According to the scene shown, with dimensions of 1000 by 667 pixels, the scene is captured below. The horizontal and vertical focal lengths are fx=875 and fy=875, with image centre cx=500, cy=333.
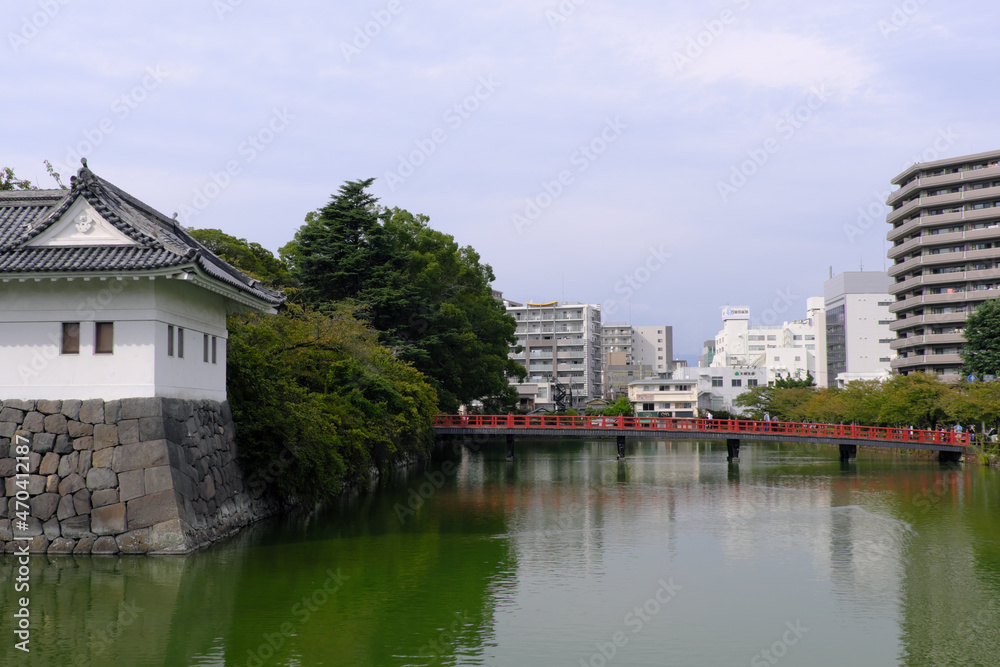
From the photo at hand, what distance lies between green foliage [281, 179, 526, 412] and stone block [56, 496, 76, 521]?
1936cm

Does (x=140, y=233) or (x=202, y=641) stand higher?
(x=140, y=233)

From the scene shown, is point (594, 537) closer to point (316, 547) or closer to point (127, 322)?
point (316, 547)

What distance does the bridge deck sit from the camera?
39.1 metres

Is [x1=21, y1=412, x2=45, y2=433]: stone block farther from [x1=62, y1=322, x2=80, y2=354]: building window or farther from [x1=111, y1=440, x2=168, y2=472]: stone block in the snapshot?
[x1=111, y1=440, x2=168, y2=472]: stone block

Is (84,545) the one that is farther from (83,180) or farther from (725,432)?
(725,432)

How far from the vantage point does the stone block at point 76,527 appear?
47.9 ft

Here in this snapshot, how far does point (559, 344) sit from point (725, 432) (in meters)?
64.0

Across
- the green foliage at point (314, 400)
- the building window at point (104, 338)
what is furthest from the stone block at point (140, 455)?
the green foliage at point (314, 400)

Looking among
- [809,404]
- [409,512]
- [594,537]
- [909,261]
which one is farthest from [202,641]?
[909,261]

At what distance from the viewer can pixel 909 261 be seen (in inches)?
2470

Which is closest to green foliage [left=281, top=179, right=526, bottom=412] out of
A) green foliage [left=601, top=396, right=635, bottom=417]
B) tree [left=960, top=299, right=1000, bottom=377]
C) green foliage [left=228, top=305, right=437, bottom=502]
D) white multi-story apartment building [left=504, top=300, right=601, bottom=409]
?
green foliage [left=228, top=305, right=437, bottom=502]

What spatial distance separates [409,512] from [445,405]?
19.8m

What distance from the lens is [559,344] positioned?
104 meters

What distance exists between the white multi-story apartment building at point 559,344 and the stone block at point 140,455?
3435 inches
